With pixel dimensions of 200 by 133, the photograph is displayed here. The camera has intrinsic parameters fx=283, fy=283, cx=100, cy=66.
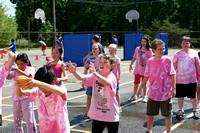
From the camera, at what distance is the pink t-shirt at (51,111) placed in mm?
3328

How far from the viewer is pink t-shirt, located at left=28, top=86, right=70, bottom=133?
3.33 meters

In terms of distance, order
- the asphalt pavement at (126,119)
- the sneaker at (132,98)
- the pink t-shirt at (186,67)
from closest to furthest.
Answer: the asphalt pavement at (126,119), the pink t-shirt at (186,67), the sneaker at (132,98)

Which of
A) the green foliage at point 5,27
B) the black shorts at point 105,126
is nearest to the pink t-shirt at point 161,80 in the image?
the black shorts at point 105,126

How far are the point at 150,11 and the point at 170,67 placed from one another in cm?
5430

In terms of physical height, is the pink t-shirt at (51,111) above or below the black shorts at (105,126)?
above

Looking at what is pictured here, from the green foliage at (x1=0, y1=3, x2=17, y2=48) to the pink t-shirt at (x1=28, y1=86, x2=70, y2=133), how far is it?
4195cm

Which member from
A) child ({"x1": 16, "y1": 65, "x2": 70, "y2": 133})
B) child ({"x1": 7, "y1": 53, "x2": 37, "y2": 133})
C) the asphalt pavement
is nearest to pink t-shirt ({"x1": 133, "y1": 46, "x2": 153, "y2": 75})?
the asphalt pavement

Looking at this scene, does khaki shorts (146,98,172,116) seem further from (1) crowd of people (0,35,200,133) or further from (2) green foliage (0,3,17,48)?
(2) green foliage (0,3,17,48)

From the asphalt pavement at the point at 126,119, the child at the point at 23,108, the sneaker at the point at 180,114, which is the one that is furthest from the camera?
the sneaker at the point at 180,114

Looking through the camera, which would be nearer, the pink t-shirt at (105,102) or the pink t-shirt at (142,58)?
the pink t-shirt at (105,102)

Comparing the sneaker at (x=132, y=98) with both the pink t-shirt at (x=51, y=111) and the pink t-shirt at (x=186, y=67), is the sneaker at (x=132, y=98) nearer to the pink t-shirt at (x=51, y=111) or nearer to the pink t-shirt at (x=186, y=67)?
the pink t-shirt at (x=186, y=67)

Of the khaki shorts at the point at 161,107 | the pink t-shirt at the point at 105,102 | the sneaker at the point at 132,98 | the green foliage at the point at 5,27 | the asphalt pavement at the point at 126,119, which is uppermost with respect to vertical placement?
the green foliage at the point at 5,27

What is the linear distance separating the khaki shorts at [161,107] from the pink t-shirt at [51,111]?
238cm

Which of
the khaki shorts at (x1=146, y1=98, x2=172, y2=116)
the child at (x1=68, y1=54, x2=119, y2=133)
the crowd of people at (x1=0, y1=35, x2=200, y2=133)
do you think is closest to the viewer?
the crowd of people at (x1=0, y1=35, x2=200, y2=133)
